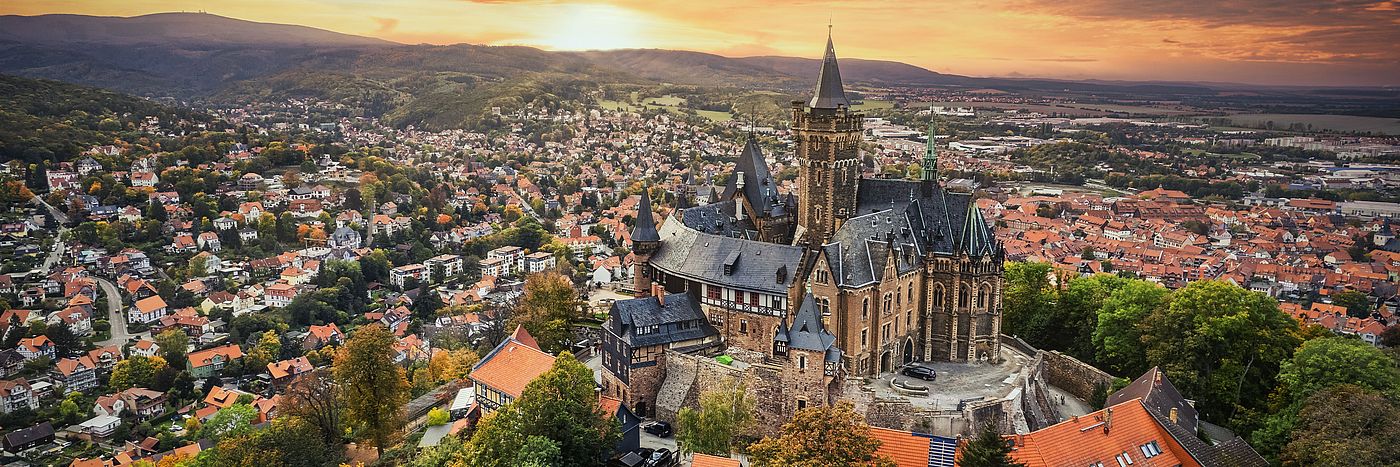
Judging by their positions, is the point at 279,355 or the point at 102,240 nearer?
the point at 279,355

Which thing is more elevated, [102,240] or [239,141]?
[239,141]

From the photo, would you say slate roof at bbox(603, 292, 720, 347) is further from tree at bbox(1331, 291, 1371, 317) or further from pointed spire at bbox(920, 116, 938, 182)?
tree at bbox(1331, 291, 1371, 317)

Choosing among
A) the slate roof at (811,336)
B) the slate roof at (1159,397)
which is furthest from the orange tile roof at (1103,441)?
the slate roof at (811,336)

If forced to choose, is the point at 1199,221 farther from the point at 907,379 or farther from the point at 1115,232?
the point at 907,379

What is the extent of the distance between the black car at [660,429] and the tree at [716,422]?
2836mm

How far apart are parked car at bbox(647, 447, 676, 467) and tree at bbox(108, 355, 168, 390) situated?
204 ft

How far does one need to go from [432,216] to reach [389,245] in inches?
660

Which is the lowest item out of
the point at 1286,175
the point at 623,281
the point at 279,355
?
the point at 279,355

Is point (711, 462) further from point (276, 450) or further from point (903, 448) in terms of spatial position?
point (276, 450)

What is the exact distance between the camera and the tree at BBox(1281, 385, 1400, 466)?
107ft

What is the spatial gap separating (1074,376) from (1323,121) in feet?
375

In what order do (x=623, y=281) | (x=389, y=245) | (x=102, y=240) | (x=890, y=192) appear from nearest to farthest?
(x=890, y=192)
(x=623, y=281)
(x=102, y=240)
(x=389, y=245)

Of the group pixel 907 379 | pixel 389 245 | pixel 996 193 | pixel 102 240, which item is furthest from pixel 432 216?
pixel 907 379

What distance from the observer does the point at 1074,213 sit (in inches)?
5143
